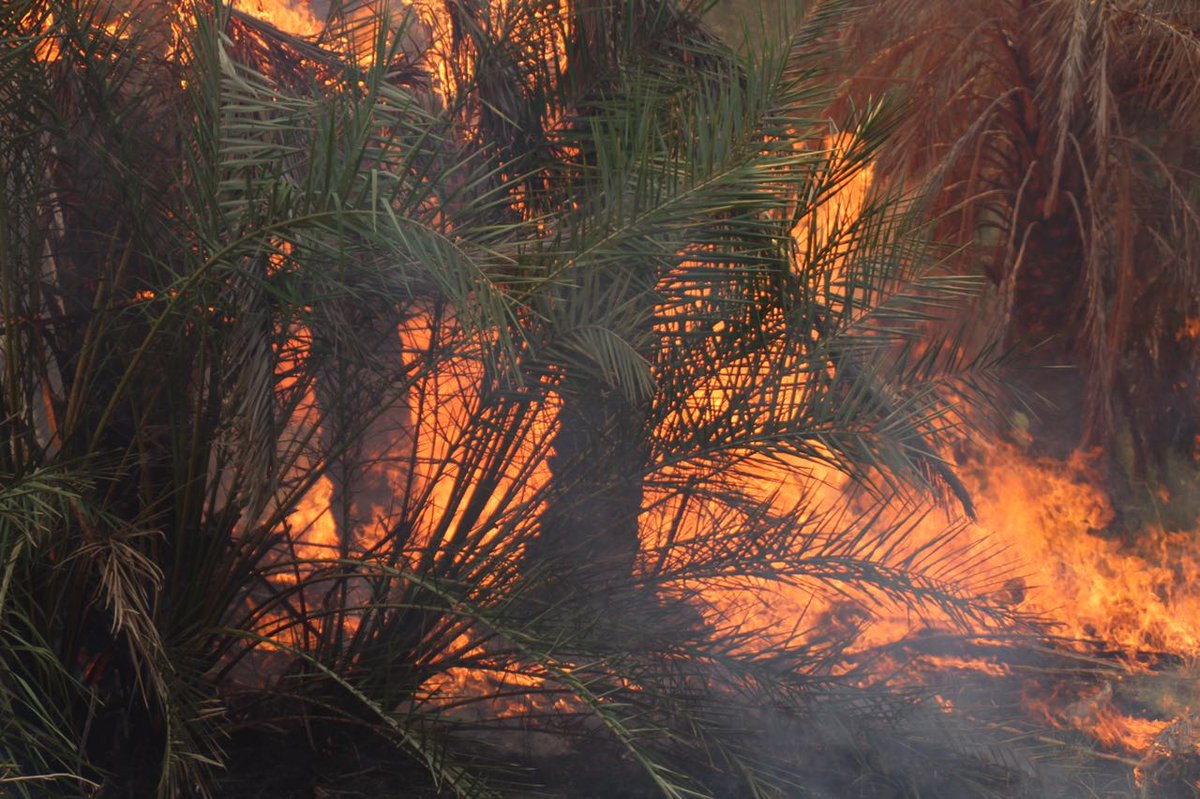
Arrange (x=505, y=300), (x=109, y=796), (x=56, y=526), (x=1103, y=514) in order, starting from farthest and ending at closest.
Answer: (x=1103, y=514)
(x=109, y=796)
(x=56, y=526)
(x=505, y=300)

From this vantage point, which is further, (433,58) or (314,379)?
(433,58)

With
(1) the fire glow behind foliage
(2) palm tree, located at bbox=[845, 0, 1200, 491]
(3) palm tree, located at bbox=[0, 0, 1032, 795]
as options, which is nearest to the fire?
(1) the fire glow behind foliage

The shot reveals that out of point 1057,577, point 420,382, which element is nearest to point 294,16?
A: point 420,382

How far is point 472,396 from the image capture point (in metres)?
4.12

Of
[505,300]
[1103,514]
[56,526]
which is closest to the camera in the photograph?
[505,300]

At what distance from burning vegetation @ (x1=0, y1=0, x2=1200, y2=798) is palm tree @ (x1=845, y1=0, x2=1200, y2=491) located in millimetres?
1872

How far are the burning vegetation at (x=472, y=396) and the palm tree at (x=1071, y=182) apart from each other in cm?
187

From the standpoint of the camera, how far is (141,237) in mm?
3541

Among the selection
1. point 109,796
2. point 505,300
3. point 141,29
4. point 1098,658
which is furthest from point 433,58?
point 1098,658

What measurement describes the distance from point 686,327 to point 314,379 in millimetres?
1198

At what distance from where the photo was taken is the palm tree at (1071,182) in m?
5.82

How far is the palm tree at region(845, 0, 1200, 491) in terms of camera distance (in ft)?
19.1

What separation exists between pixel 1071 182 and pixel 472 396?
11.2 ft

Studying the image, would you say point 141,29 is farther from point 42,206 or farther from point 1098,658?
point 1098,658
